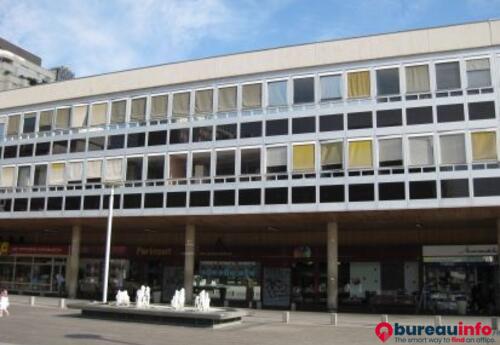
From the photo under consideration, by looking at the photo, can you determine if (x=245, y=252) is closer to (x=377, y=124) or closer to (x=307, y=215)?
(x=307, y=215)

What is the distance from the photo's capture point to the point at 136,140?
36688 millimetres

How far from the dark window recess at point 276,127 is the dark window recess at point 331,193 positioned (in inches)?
161

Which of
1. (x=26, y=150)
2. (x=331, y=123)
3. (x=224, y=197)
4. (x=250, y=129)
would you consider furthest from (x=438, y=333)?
(x=26, y=150)

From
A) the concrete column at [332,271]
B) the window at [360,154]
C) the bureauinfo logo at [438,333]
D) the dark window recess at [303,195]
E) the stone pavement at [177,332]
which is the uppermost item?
the window at [360,154]

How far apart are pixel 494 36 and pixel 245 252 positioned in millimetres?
20038

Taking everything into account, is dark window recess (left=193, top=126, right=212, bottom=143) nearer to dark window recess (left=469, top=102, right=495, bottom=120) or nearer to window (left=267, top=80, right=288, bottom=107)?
window (left=267, top=80, right=288, bottom=107)

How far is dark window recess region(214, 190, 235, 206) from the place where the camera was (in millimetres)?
33000

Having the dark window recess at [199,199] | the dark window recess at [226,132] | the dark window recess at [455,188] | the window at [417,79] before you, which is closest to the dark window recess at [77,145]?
the dark window recess at [199,199]

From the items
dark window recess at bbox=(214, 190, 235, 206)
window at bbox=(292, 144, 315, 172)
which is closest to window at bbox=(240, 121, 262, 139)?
window at bbox=(292, 144, 315, 172)

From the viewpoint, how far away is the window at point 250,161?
33219 millimetres

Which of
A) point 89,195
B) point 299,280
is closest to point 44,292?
point 89,195

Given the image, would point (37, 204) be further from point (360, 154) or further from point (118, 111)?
point (360, 154)

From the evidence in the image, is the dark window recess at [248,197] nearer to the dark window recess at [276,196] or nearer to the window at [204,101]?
the dark window recess at [276,196]

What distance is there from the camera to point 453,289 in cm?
3400
